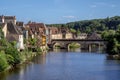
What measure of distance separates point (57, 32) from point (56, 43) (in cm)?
2007

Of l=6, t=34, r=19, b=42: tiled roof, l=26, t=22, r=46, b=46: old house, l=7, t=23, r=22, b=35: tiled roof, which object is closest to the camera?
l=6, t=34, r=19, b=42: tiled roof

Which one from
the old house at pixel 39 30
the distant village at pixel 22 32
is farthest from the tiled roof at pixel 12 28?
the old house at pixel 39 30

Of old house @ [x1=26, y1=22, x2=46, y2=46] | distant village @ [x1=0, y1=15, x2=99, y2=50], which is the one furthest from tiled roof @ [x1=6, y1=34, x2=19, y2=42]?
old house @ [x1=26, y1=22, x2=46, y2=46]

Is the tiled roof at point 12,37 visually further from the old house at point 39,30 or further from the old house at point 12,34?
the old house at point 39,30

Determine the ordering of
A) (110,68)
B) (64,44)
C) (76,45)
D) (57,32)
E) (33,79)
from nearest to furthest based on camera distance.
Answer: (33,79)
(110,68)
(64,44)
(76,45)
(57,32)

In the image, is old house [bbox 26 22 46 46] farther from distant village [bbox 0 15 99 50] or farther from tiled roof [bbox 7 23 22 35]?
tiled roof [bbox 7 23 22 35]

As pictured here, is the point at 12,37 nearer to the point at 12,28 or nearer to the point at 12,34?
the point at 12,34

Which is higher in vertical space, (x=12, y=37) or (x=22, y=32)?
(x=22, y=32)

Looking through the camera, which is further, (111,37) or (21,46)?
(111,37)

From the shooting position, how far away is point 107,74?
49.2m

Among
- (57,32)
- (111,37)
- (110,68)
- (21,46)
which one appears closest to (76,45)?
(57,32)

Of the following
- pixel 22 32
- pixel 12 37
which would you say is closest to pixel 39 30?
pixel 22 32

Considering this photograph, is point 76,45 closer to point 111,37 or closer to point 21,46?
point 111,37

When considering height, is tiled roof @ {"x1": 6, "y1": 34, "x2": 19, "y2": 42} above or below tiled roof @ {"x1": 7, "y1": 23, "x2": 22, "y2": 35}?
below
